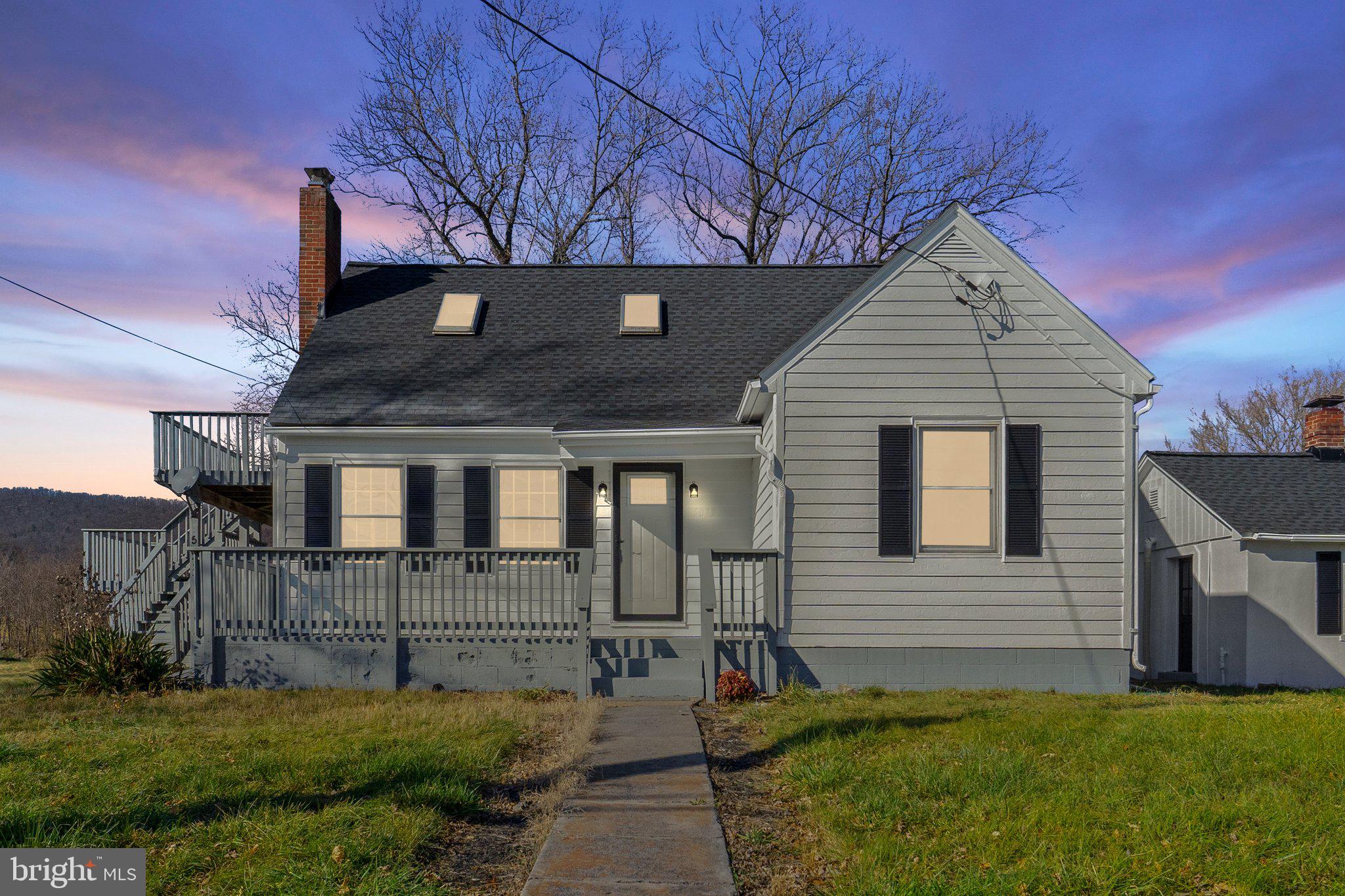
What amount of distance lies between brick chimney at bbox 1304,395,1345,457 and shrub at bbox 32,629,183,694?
1812 cm

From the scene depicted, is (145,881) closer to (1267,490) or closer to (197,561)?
(197,561)

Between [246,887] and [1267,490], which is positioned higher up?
[1267,490]

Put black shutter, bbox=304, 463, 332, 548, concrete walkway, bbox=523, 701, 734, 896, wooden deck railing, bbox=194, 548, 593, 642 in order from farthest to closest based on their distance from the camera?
black shutter, bbox=304, 463, 332, 548
wooden deck railing, bbox=194, 548, 593, 642
concrete walkway, bbox=523, 701, 734, 896

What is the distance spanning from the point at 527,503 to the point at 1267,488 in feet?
39.2

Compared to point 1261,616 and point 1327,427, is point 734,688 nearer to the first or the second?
point 1261,616

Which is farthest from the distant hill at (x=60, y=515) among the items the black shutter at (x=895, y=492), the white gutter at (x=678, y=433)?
the black shutter at (x=895, y=492)

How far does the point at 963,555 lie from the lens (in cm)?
1067

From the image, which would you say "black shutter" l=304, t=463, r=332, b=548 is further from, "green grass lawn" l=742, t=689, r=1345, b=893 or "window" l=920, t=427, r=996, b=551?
"window" l=920, t=427, r=996, b=551

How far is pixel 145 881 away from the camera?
4.60 meters

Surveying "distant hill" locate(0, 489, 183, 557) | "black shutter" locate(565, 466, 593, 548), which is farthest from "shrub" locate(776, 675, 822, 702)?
"distant hill" locate(0, 489, 183, 557)

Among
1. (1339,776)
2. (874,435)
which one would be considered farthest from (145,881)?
(874,435)

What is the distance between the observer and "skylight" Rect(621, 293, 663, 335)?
14875mm

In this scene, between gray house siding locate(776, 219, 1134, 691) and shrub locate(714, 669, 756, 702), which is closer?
shrub locate(714, 669, 756, 702)

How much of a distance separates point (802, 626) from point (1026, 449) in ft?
9.89
